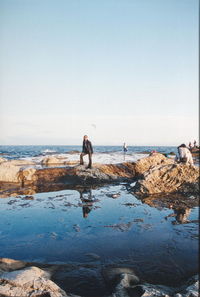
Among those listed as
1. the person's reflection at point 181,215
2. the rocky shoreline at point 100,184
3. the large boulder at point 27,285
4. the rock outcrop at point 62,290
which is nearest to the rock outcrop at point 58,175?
the rocky shoreline at point 100,184

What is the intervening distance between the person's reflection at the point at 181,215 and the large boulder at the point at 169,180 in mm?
2145

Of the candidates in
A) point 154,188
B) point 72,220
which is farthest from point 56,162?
point 72,220

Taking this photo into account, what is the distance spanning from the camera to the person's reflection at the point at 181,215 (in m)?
6.20

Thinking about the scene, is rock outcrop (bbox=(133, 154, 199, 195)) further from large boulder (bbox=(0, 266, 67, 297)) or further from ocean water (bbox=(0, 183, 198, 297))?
large boulder (bbox=(0, 266, 67, 297))

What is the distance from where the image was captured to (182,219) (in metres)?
6.38

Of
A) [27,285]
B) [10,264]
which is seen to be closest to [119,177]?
[10,264]

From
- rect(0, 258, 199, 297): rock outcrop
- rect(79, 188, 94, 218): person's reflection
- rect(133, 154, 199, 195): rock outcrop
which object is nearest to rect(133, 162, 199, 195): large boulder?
rect(133, 154, 199, 195): rock outcrop

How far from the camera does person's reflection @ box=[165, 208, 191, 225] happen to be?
6.20 metres

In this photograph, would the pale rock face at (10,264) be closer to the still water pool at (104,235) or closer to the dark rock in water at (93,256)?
the still water pool at (104,235)

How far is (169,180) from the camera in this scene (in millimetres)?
A: 9617

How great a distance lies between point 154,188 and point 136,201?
1.36 m

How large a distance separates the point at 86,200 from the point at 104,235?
11.7 feet

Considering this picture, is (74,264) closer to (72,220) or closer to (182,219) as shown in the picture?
(72,220)

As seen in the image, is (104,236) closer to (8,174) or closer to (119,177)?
(119,177)
